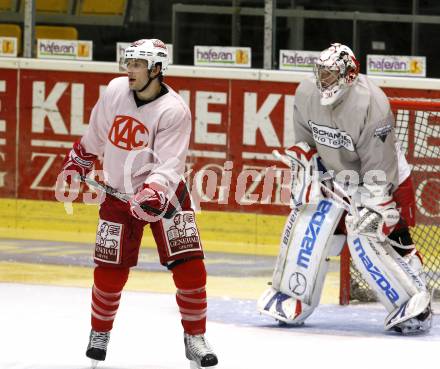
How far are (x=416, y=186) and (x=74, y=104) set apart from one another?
9.46ft

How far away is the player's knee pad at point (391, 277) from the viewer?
700cm

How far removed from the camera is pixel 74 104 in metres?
10.2

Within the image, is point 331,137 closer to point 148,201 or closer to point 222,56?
point 148,201

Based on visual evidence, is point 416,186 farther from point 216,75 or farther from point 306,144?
point 216,75

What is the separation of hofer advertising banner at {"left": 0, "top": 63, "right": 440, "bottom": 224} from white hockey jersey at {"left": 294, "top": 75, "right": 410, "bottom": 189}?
2.63m

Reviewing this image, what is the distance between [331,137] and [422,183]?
1.38m

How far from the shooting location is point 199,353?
5977 millimetres

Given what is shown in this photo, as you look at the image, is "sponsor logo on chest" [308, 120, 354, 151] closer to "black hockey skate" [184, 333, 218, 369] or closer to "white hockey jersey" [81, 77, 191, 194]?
"white hockey jersey" [81, 77, 191, 194]

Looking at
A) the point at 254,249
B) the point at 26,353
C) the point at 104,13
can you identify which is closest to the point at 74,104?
the point at 104,13

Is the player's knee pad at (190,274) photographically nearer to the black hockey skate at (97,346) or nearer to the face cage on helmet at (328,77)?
the black hockey skate at (97,346)

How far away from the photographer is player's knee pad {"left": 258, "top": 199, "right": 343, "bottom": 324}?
7.11 meters

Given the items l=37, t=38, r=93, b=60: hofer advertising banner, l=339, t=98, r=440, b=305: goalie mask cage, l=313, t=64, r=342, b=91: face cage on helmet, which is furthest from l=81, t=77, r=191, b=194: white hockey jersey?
l=37, t=38, r=93, b=60: hofer advertising banner

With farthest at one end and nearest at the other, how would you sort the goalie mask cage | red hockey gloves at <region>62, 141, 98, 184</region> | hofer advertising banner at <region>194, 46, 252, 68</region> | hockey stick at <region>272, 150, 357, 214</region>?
hofer advertising banner at <region>194, 46, 252, 68</region>, the goalie mask cage, hockey stick at <region>272, 150, 357, 214</region>, red hockey gloves at <region>62, 141, 98, 184</region>

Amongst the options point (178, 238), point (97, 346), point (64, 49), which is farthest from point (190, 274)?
point (64, 49)
